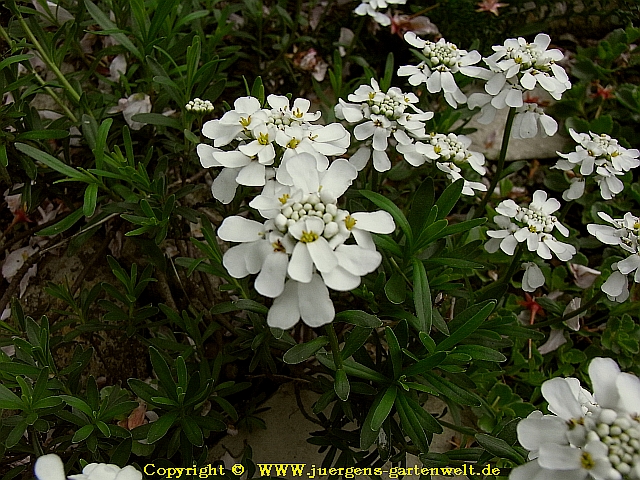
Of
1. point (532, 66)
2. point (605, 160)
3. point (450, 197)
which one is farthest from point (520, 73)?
point (450, 197)

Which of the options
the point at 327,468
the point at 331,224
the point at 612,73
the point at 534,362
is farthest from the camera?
the point at 612,73

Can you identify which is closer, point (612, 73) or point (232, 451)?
point (232, 451)

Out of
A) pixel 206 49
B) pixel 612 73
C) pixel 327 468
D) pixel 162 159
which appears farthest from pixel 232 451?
pixel 612 73

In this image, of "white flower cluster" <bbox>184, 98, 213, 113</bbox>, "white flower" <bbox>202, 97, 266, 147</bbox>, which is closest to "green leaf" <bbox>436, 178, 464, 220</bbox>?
"white flower" <bbox>202, 97, 266, 147</bbox>

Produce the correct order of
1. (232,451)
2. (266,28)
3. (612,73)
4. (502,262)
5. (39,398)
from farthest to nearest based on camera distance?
(612,73)
(266,28)
(502,262)
(232,451)
(39,398)

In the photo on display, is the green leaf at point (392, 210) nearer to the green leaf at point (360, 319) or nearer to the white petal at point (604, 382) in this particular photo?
the green leaf at point (360, 319)

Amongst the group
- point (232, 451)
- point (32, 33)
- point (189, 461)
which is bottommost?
point (232, 451)

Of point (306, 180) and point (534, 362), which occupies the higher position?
point (306, 180)

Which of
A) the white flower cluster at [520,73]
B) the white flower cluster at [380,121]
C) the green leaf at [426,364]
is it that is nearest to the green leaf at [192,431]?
the green leaf at [426,364]

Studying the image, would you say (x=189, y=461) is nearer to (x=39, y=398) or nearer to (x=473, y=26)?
(x=39, y=398)
